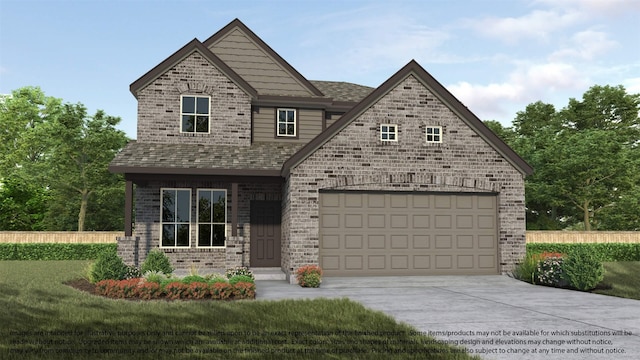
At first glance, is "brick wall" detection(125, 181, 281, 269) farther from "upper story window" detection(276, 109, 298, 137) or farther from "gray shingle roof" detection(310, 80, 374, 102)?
"gray shingle roof" detection(310, 80, 374, 102)

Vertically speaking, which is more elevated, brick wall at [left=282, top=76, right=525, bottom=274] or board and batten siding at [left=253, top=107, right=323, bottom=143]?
board and batten siding at [left=253, top=107, right=323, bottom=143]

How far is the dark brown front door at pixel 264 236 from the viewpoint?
20.0 metres

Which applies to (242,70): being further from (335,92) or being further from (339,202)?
(339,202)

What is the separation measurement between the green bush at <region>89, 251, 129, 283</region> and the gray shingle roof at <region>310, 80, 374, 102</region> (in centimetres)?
1117

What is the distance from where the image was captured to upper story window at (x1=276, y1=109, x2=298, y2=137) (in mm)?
21719

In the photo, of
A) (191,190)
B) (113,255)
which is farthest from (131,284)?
(191,190)

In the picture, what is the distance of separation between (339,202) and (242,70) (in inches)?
305

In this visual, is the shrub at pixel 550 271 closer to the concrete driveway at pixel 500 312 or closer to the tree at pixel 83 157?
the concrete driveway at pixel 500 312

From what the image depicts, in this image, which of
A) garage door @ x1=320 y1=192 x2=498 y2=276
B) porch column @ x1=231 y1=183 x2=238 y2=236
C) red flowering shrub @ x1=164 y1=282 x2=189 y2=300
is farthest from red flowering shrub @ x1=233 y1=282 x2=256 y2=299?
porch column @ x1=231 y1=183 x2=238 y2=236

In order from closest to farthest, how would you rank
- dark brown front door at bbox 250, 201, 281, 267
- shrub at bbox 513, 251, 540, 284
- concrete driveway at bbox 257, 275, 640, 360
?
concrete driveway at bbox 257, 275, 640, 360 < shrub at bbox 513, 251, 540, 284 < dark brown front door at bbox 250, 201, 281, 267

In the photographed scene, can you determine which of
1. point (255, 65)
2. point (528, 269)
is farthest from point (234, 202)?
point (528, 269)

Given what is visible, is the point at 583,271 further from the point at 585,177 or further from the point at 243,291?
the point at 585,177

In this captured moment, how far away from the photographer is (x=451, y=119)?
18625 millimetres

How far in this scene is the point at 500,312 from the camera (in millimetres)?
11172
